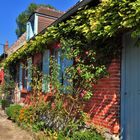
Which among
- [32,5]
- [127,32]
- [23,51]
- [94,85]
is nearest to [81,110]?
[94,85]

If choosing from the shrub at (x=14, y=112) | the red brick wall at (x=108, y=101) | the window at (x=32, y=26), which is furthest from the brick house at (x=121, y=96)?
the window at (x=32, y=26)

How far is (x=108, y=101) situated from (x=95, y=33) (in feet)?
5.36

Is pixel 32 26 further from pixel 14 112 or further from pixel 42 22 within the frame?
pixel 14 112

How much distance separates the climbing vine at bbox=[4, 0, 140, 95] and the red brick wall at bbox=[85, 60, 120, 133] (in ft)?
0.75

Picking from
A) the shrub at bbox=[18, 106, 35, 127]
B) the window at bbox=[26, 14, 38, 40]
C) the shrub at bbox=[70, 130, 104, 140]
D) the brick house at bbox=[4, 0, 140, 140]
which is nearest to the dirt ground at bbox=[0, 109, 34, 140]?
the shrub at bbox=[18, 106, 35, 127]

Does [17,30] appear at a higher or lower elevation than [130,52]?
higher

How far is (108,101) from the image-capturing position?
23.1 feet

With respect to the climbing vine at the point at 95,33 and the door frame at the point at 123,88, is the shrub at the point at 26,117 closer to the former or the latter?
the climbing vine at the point at 95,33

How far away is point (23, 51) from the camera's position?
13.5m

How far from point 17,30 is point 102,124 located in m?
53.4

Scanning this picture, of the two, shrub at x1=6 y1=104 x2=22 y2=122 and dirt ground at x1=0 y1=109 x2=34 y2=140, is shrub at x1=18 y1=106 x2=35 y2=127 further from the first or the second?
shrub at x1=6 y1=104 x2=22 y2=122

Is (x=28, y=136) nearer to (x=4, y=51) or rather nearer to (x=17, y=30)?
(x=4, y=51)

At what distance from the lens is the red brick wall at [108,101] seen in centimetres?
675

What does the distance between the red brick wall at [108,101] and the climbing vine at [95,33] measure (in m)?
0.23
